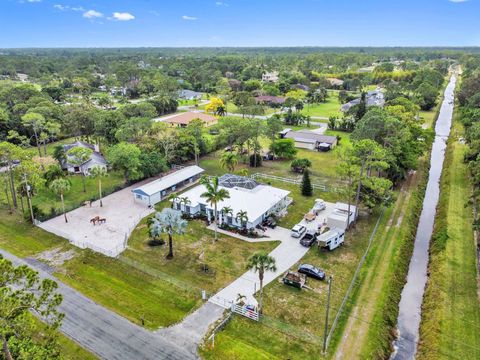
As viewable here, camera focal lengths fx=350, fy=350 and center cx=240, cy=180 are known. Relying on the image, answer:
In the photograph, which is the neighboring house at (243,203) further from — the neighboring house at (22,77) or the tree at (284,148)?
the neighboring house at (22,77)

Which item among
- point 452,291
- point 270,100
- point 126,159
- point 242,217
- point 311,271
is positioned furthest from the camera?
point 270,100

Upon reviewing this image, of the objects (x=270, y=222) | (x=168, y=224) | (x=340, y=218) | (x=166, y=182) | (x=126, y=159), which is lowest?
(x=270, y=222)

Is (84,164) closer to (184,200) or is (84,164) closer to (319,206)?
(184,200)

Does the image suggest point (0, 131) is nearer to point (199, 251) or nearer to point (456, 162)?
point (199, 251)

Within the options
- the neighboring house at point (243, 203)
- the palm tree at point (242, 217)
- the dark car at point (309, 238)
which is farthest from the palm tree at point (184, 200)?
the dark car at point (309, 238)

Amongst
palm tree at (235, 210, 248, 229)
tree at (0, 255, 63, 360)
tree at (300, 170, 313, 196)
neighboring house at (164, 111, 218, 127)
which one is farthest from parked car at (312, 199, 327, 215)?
neighboring house at (164, 111, 218, 127)

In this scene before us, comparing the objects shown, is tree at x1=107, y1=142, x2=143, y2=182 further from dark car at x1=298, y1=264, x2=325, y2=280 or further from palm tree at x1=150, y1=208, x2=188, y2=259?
dark car at x1=298, y1=264, x2=325, y2=280

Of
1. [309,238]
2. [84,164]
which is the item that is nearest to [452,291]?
[309,238]
